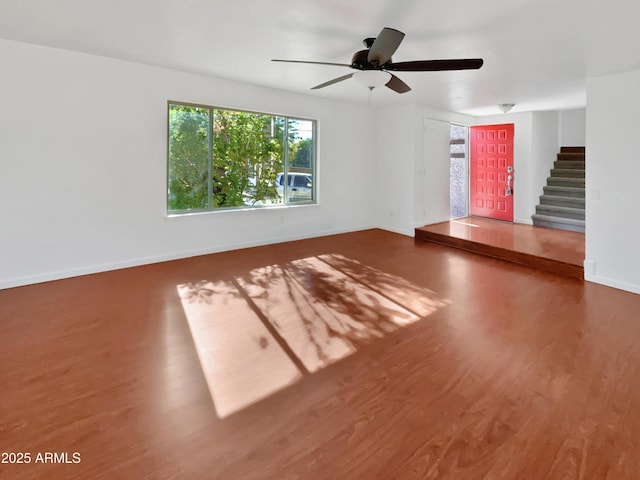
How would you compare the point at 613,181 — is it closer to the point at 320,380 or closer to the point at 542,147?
the point at 542,147

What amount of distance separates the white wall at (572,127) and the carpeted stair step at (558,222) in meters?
2.09

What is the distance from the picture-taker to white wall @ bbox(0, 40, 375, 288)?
146 inches

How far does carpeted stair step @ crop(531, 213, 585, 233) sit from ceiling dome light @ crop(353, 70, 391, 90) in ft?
16.9

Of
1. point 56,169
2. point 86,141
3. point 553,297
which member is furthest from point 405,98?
point 56,169

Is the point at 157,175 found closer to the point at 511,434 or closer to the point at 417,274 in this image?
the point at 417,274

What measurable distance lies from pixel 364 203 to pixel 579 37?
4524 mm

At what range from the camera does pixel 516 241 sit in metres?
5.60

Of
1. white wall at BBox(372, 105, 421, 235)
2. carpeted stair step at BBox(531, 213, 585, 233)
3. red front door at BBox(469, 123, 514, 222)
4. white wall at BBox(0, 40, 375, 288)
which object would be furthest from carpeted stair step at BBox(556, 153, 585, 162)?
white wall at BBox(0, 40, 375, 288)

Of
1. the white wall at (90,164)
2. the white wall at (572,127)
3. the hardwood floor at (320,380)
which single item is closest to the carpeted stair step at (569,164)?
the white wall at (572,127)

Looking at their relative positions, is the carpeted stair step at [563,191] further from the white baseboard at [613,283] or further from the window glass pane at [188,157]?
the window glass pane at [188,157]

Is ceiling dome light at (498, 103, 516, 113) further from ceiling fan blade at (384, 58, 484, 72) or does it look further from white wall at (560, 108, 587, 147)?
ceiling fan blade at (384, 58, 484, 72)

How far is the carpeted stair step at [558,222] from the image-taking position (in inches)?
250

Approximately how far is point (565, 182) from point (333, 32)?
6.41 meters

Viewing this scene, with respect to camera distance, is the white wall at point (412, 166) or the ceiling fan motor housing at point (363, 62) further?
the white wall at point (412, 166)
